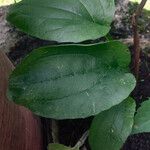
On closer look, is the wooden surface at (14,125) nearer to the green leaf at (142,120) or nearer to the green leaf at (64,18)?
the green leaf at (64,18)

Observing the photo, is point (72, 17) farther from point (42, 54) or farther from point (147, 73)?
point (147, 73)

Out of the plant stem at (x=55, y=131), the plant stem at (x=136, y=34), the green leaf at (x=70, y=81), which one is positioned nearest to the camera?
the green leaf at (x=70, y=81)

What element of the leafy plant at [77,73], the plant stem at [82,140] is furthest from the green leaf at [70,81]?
the plant stem at [82,140]

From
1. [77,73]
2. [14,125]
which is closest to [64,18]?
[77,73]

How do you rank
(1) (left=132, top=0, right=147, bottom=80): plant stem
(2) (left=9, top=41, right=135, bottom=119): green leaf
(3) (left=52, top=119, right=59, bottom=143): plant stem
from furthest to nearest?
(3) (left=52, top=119, right=59, bottom=143): plant stem < (1) (left=132, top=0, right=147, bottom=80): plant stem < (2) (left=9, top=41, right=135, bottom=119): green leaf

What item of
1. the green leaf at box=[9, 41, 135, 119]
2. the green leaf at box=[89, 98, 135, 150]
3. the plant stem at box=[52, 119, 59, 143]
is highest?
the green leaf at box=[9, 41, 135, 119]

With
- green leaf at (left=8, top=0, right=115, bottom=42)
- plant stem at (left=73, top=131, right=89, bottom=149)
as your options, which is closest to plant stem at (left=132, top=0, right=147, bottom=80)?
green leaf at (left=8, top=0, right=115, bottom=42)

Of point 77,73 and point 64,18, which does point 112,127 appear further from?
point 64,18

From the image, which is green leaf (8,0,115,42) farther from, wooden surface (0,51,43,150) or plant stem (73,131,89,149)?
plant stem (73,131,89,149)
